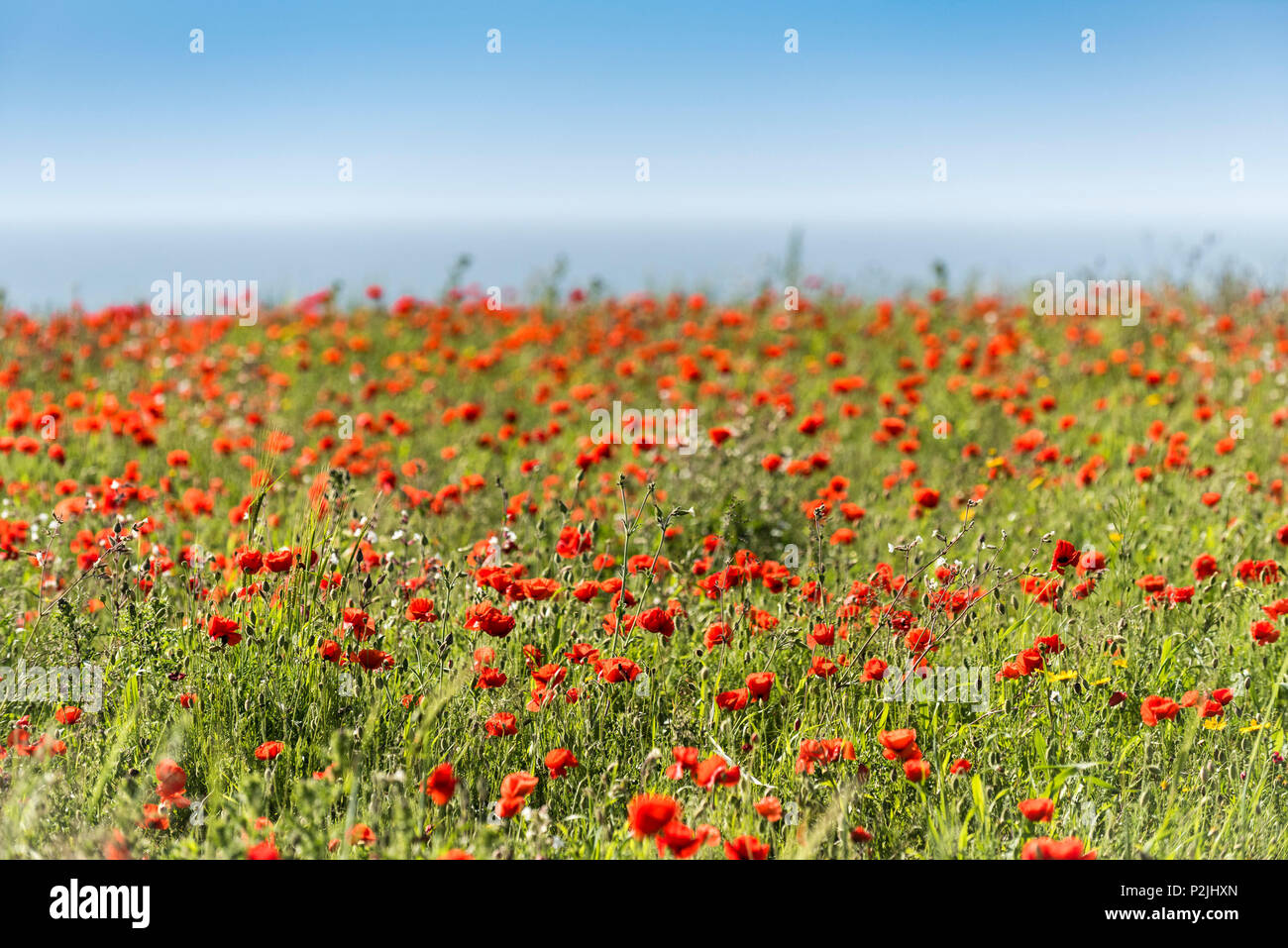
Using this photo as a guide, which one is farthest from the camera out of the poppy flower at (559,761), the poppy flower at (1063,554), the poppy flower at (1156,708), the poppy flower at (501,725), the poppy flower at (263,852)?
the poppy flower at (1063,554)

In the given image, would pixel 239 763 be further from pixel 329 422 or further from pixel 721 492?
pixel 329 422

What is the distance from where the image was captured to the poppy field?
2.44m

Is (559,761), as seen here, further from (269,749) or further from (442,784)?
(269,749)

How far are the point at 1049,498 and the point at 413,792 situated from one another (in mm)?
3434

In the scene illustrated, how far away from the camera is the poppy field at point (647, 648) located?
2436 mm

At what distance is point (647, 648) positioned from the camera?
10.9 feet

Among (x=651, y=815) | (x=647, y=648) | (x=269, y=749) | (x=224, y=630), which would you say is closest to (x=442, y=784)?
(x=651, y=815)

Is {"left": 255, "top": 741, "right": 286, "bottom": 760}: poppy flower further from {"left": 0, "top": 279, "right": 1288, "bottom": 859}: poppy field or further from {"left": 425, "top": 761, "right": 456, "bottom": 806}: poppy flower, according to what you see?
{"left": 425, "top": 761, "right": 456, "bottom": 806}: poppy flower

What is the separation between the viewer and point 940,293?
942cm

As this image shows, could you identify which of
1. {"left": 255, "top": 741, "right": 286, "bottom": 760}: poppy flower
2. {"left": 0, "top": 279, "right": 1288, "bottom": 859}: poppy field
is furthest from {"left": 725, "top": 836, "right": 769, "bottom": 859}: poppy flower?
{"left": 255, "top": 741, "right": 286, "bottom": 760}: poppy flower

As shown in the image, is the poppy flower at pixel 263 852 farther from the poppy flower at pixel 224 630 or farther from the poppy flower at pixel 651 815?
the poppy flower at pixel 224 630

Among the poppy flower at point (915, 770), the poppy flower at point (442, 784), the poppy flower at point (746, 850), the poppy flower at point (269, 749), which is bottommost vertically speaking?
the poppy flower at point (915, 770)

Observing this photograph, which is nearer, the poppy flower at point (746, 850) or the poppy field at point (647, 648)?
the poppy flower at point (746, 850)

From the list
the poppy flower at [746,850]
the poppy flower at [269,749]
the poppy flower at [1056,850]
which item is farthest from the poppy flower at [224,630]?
the poppy flower at [1056,850]
